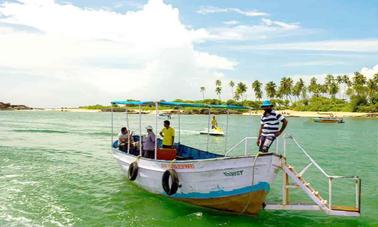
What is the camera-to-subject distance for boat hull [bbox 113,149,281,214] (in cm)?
1145

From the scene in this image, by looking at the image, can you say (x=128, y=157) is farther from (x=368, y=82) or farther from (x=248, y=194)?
(x=368, y=82)

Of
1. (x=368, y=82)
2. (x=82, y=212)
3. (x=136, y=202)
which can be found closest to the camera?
(x=82, y=212)

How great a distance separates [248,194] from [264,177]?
725mm

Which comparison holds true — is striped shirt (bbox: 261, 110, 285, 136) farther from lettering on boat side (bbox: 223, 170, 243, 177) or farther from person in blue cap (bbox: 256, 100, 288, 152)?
lettering on boat side (bbox: 223, 170, 243, 177)

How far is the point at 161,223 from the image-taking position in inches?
490

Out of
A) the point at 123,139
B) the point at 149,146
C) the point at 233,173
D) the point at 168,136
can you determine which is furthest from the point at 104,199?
the point at 233,173

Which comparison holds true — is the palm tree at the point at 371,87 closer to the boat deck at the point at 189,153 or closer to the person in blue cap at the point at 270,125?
the boat deck at the point at 189,153

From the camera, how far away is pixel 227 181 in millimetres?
11867

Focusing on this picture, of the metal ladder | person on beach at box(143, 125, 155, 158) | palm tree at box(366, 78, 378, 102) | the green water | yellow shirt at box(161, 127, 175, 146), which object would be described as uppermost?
palm tree at box(366, 78, 378, 102)

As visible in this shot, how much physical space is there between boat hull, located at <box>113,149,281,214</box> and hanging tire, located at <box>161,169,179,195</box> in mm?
147

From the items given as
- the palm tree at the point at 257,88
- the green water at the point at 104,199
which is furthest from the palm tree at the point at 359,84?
the green water at the point at 104,199

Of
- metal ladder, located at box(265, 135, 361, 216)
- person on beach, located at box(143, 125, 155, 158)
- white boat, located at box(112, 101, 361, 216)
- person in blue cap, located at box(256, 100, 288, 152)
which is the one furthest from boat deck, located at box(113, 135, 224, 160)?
metal ladder, located at box(265, 135, 361, 216)

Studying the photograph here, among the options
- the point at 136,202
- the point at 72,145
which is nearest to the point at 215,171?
the point at 136,202

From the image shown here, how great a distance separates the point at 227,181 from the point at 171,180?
2.04 m
